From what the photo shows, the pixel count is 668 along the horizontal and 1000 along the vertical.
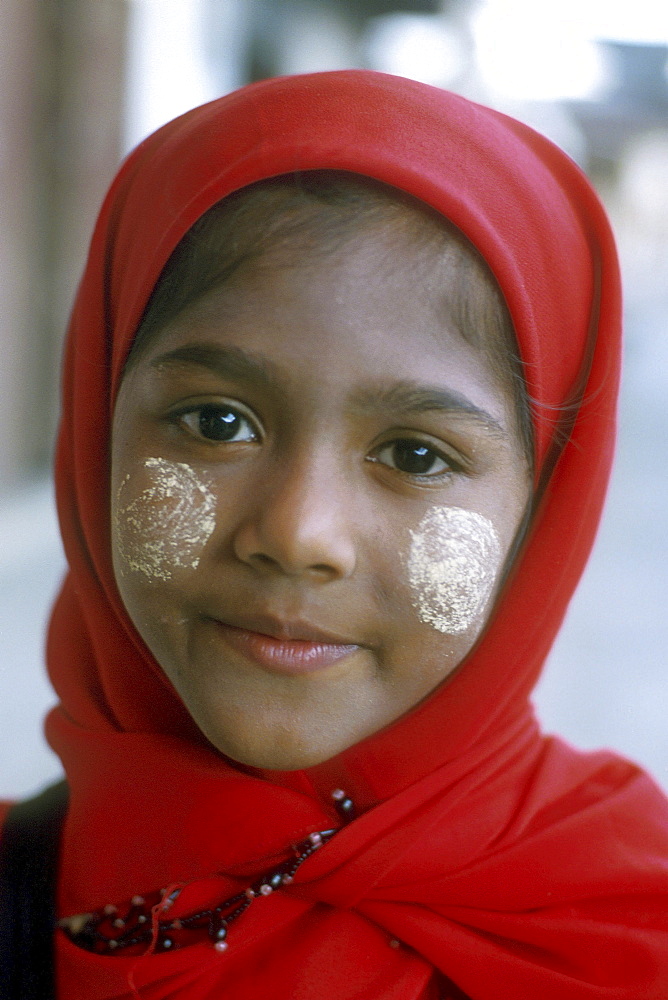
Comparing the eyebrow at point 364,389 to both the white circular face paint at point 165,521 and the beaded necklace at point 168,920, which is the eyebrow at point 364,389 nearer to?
the white circular face paint at point 165,521

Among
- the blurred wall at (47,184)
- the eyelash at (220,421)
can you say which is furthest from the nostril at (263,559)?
the blurred wall at (47,184)

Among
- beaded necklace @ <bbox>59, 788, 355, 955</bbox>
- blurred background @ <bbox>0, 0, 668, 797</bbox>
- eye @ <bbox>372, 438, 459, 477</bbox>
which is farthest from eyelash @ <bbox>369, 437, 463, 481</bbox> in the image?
blurred background @ <bbox>0, 0, 668, 797</bbox>

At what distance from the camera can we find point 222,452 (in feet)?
2.78

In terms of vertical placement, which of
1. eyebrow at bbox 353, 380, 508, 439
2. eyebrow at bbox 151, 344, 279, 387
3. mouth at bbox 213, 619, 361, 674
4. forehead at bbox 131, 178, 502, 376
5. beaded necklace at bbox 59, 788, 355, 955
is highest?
forehead at bbox 131, 178, 502, 376

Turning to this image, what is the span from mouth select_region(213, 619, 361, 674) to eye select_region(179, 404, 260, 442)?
173mm

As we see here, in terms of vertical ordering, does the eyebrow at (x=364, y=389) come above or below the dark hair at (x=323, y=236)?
below

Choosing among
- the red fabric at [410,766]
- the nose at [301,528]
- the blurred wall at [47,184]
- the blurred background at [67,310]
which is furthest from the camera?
the blurred wall at [47,184]

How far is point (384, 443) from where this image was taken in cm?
84

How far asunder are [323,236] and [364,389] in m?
0.15

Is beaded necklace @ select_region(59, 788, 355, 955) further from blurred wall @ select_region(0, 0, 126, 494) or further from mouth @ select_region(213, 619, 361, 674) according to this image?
blurred wall @ select_region(0, 0, 126, 494)

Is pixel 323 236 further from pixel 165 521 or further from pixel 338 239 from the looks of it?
pixel 165 521

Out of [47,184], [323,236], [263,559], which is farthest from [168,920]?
[47,184]

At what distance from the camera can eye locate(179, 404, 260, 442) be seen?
2.78 feet

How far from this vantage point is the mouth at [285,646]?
814 millimetres
